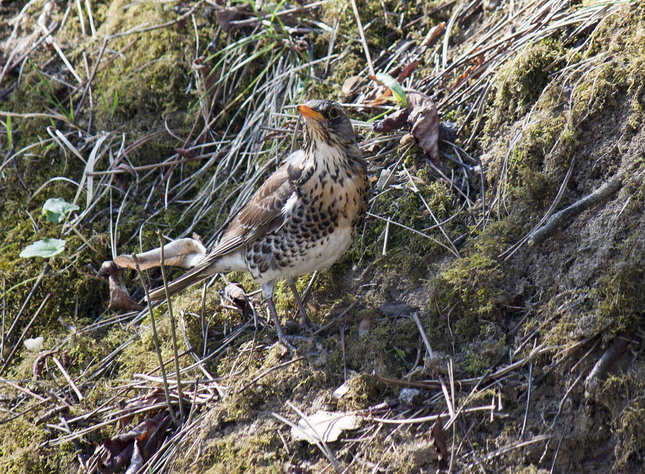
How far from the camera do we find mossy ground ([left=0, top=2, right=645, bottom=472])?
2836 millimetres

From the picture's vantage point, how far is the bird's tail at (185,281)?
4.36 m

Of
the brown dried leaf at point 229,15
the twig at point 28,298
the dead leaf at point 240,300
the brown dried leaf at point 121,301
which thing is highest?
the brown dried leaf at point 229,15

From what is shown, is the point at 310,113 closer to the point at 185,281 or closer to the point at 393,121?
the point at 393,121

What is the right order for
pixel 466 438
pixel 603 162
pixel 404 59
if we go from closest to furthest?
pixel 466 438 < pixel 603 162 < pixel 404 59

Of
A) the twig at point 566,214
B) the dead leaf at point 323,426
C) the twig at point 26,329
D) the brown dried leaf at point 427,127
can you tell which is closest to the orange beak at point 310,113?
the brown dried leaf at point 427,127

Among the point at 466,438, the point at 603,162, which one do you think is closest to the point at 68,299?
the point at 466,438

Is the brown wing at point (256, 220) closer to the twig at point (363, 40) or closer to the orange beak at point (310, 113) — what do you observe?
the orange beak at point (310, 113)

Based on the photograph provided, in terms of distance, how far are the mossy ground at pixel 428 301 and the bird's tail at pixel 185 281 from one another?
17 centimetres

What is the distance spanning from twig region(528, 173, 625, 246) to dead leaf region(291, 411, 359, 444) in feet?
4.59

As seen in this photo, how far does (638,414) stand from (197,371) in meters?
2.60

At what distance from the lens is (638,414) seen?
253 cm

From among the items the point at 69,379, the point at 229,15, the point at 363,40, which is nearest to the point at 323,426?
the point at 69,379

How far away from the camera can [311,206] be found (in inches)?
153

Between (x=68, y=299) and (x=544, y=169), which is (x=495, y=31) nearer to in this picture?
(x=544, y=169)
